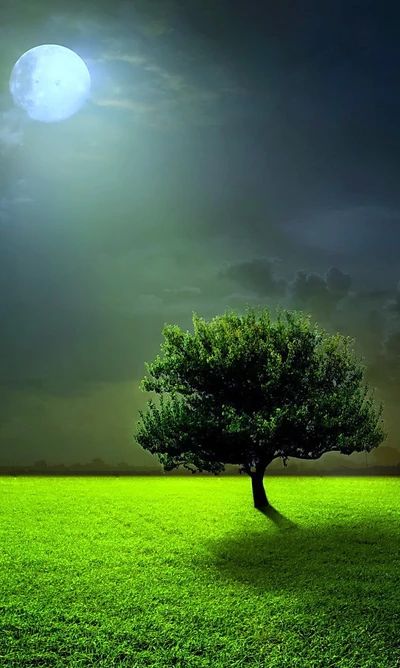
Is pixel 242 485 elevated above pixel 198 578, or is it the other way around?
pixel 242 485

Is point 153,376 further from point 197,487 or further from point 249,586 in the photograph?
point 197,487

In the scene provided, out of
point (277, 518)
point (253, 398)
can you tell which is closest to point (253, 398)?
point (253, 398)

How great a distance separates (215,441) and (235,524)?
4.81m

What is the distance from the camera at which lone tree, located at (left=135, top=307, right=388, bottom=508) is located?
2798cm

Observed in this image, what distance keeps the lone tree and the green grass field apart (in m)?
4.02

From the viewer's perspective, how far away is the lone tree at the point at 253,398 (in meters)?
28.0

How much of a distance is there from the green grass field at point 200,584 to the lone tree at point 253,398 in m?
4.02

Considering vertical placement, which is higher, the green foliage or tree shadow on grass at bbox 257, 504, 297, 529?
the green foliage

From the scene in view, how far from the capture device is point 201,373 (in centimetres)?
2956

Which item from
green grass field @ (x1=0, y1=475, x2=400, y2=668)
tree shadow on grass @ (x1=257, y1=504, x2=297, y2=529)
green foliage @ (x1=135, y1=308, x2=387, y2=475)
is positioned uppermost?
green foliage @ (x1=135, y1=308, x2=387, y2=475)

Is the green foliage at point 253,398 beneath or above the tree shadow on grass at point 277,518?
above

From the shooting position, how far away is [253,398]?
29.5m

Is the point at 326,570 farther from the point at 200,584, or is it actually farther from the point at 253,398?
the point at 253,398

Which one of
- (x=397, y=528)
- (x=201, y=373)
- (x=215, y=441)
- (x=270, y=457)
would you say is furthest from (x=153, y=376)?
(x=397, y=528)
